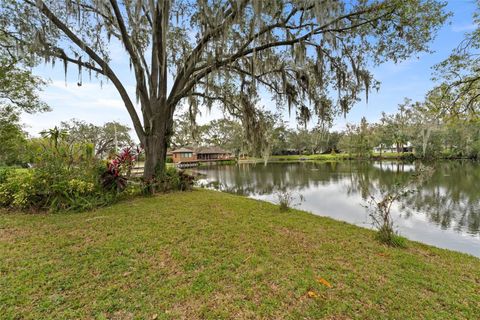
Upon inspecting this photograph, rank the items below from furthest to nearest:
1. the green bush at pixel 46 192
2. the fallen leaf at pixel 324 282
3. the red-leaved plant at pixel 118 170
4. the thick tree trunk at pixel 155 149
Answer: the thick tree trunk at pixel 155 149, the red-leaved plant at pixel 118 170, the green bush at pixel 46 192, the fallen leaf at pixel 324 282

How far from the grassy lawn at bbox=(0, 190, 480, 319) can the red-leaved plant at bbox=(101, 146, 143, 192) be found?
158 centimetres

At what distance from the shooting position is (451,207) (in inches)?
276

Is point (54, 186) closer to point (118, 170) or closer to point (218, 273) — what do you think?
point (118, 170)

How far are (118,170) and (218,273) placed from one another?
4430mm

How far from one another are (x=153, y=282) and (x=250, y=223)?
2219 millimetres

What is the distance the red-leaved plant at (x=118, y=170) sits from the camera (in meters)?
5.33

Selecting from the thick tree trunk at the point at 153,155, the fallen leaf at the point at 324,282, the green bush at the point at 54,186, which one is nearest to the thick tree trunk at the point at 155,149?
the thick tree trunk at the point at 153,155

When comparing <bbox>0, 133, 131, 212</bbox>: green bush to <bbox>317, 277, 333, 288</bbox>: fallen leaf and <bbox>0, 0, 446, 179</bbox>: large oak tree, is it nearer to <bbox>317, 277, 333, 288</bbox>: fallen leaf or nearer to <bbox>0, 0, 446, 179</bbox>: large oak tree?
<bbox>0, 0, 446, 179</bbox>: large oak tree

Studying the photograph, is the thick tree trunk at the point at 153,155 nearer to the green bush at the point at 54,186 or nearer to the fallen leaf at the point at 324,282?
the green bush at the point at 54,186

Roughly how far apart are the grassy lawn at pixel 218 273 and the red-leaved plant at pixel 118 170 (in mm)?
1575

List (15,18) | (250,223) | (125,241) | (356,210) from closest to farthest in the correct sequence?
(125,241) → (250,223) → (15,18) → (356,210)

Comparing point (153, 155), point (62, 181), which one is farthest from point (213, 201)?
point (62, 181)

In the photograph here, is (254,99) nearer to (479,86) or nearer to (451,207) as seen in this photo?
(479,86)

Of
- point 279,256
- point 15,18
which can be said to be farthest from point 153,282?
point 15,18
